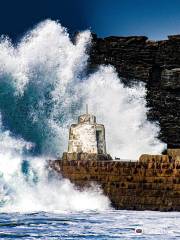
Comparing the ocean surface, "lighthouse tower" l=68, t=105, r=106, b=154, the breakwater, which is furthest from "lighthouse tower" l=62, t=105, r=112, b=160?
the ocean surface

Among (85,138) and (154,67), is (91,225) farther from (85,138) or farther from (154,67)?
(154,67)

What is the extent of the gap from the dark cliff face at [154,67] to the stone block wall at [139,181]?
18212 millimetres

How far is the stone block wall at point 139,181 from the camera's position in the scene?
17031 millimetres

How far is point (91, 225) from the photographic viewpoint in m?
13.5

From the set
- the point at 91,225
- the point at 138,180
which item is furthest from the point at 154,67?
the point at 91,225

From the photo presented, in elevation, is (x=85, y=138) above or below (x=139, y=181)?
above

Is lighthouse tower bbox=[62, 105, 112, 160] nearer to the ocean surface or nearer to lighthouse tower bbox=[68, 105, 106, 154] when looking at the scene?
lighthouse tower bbox=[68, 105, 106, 154]

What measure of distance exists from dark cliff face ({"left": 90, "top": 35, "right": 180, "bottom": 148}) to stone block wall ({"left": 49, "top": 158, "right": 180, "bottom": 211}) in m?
18.2

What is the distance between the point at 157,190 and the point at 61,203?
8.68 ft

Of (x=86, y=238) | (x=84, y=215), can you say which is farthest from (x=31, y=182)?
(x=86, y=238)

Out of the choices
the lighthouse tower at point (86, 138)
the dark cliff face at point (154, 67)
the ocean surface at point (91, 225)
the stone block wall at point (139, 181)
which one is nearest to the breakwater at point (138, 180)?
the stone block wall at point (139, 181)

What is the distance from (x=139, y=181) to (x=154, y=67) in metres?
22.5

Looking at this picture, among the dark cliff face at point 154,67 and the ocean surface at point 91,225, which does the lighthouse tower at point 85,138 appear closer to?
the ocean surface at point 91,225

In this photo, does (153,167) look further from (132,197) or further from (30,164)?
(30,164)
